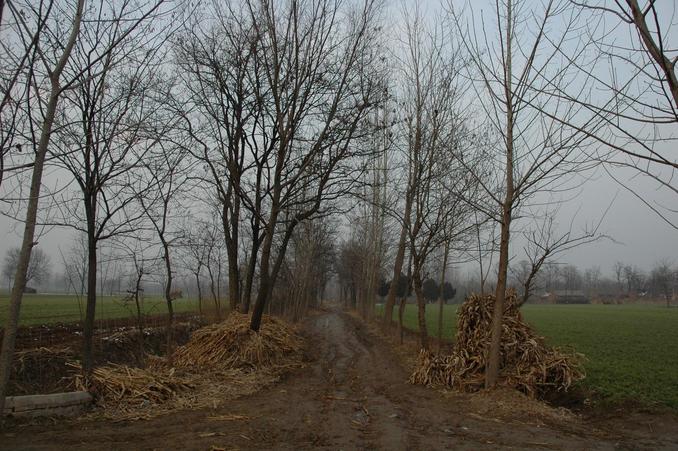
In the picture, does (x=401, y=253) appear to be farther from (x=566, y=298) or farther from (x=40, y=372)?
(x=566, y=298)

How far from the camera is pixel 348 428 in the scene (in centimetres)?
625

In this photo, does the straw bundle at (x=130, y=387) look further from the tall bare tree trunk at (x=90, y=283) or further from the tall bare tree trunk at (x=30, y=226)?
the tall bare tree trunk at (x=30, y=226)

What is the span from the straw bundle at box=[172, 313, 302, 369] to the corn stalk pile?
3345mm

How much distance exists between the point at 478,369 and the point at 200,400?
4.92 m

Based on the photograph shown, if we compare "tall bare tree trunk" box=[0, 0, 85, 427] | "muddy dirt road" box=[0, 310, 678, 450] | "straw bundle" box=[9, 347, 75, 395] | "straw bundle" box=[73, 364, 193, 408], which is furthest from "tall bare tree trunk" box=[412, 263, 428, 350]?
"tall bare tree trunk" box=[0, 0, 85, 427]

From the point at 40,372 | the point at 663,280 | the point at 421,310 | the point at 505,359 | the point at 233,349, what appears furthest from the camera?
the point at 663,280

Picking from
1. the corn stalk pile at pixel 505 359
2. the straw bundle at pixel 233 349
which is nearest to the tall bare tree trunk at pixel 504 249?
the corn stalk pile at pixel 505 359

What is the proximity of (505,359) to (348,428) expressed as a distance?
4.04 meters

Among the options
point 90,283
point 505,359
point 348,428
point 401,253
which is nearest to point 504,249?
point 505,359

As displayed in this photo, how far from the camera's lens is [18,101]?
4738 millimetres

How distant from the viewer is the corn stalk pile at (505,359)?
866cm

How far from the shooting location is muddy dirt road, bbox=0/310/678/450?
5.37 m

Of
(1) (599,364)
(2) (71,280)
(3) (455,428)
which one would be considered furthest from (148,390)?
(1) (599,364)

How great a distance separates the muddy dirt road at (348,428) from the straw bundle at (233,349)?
1.83 meters
